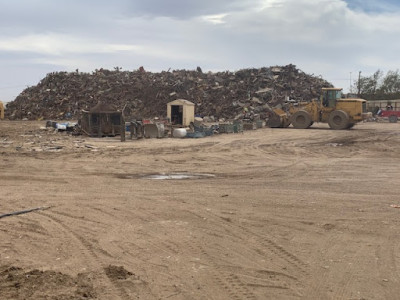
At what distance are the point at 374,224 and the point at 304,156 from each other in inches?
362

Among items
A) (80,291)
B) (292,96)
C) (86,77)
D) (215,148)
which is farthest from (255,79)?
(80,291)

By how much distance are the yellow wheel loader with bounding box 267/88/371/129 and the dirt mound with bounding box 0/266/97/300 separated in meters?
25.9

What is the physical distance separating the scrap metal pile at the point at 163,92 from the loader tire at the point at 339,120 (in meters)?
9.92

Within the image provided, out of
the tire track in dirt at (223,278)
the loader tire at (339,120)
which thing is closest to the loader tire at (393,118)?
the loader tire at (339,120)

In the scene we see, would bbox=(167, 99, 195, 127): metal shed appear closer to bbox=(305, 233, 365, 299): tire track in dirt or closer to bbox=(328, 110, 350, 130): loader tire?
bbox=(328, 110, 350, 130): loader tire

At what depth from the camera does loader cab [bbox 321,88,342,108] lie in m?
29.0

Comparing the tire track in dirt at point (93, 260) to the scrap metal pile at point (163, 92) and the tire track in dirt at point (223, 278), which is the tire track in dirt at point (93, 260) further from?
the scrap metal pile at point (163, 92)

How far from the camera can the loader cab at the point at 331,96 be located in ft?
95.1

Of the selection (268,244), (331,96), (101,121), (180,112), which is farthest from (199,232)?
(180,112)

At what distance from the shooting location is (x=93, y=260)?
5.10 meters

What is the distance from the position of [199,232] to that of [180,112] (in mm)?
25548

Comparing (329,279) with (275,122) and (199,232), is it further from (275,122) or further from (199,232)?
(275,122)

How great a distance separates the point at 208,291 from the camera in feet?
14.1

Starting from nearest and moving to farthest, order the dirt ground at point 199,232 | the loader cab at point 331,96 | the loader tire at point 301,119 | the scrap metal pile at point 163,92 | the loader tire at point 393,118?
the dirt ground at point 199,232 < the loader cab at point 331,96 < the loader tire at point 301,119 < the loader tire at point 393,118 < the scrap metal pile at point 163,92
